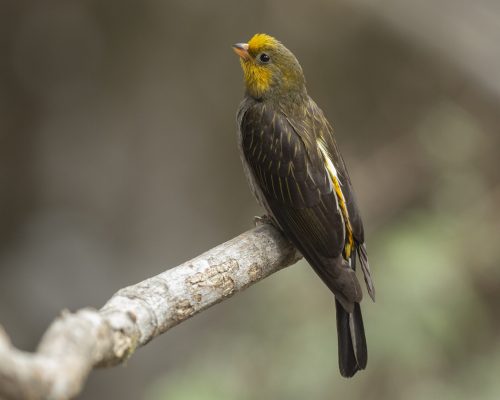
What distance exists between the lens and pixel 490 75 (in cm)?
662

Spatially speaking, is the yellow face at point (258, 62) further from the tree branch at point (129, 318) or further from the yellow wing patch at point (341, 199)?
the tree branch at point (129, 318)

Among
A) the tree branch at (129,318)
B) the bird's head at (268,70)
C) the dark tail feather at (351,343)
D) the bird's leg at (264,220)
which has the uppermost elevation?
the bird's head at (268,70)

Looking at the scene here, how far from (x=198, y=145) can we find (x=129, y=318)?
15.6 feet

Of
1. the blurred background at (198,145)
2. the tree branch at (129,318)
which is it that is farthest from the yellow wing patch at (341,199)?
the blurred background at (198,145)

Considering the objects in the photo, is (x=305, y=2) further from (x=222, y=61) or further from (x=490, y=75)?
(x=490, y=75)

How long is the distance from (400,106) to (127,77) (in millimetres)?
2521

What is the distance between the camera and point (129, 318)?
93.0 inches

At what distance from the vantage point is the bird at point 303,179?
370cm

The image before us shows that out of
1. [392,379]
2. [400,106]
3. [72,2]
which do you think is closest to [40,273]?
[72,2]

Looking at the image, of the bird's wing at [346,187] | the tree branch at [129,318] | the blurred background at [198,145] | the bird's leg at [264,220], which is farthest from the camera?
the blurred background at [198,145]

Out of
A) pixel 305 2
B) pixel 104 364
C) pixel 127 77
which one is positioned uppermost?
pixel 305 2

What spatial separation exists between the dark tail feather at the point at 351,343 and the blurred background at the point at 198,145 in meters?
1.30

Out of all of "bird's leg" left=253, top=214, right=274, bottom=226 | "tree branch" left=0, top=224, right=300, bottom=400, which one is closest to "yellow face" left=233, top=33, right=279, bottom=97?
"bird's leg" left=253, top=214, right=274, bottom=226

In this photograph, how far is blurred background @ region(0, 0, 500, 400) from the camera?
5809 millimetres
